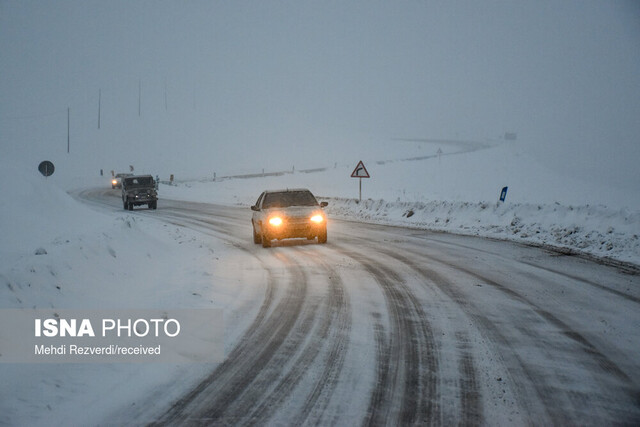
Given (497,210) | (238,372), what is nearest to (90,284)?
(238,372)

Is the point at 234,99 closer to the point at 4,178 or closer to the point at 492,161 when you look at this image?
the point at 492,161

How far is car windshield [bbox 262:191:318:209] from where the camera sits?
48.0 ft

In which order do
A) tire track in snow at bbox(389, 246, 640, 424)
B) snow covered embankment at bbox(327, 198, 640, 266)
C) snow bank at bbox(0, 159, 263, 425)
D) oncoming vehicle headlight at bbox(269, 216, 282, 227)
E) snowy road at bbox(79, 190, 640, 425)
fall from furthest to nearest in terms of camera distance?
oncoming vehicle headlight at bbox(269, 216, 282, 227) → snow covered embankment at bbox(327, 198, 640, 266) → snow bank at bbox(0, 159, 263, 425) → snowy road at bbox(79, 190, 640, 425) → tire track in snow at bbox(389, 246, 640, 424)

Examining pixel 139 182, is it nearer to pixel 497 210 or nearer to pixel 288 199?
pixel 288 199

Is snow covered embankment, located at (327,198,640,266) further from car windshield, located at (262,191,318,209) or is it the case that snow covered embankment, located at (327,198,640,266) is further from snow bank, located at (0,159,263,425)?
snow bank, located at (0,159,263,425)

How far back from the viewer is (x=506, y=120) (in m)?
180

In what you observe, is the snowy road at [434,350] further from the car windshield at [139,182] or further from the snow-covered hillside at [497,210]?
the car windshield at [139,182]

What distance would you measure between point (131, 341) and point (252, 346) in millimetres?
1478

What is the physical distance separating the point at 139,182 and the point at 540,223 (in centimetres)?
2154

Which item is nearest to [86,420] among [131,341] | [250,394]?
[250,394]

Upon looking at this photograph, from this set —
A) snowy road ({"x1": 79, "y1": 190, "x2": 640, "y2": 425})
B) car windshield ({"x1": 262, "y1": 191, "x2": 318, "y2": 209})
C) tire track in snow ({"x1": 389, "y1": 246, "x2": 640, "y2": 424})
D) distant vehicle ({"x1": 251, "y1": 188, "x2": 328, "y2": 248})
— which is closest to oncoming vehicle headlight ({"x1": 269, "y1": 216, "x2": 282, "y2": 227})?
distant vehicle ({"x1": 251, "y1": 188, "x2": 328, "y2": 248})

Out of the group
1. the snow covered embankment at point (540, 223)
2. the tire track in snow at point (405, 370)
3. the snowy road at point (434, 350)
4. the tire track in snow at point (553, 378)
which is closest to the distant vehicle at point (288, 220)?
the snowy road at point (434, 350)

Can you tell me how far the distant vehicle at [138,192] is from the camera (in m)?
28.0

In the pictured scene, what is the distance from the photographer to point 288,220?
13.9 m
